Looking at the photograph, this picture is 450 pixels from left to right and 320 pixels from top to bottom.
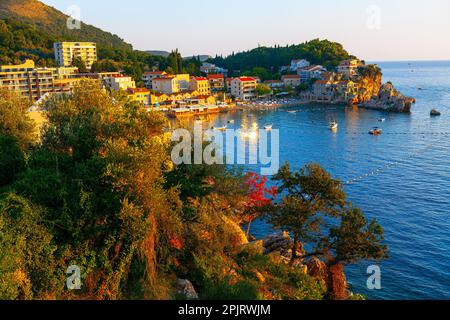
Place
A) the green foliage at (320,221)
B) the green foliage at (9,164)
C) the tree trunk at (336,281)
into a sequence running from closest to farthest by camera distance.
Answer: the green foliage at (9,164) < the green foliage at (320,221) < the tree trunk at (336,281)

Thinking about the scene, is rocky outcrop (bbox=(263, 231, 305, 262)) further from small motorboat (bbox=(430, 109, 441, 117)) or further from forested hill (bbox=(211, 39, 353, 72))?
forested hill (bbox=(211, 39, 353, 72))

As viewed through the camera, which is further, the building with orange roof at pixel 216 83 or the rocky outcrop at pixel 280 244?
the building with orange roof at pixel 216 83

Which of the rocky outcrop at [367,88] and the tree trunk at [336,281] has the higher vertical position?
the rocky outcrop at [367,88]

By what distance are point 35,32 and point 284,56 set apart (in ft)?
201

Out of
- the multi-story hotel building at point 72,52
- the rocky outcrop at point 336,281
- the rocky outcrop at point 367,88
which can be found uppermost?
the multi-story hotel building at point 72,52

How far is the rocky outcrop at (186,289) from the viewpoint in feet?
28.0

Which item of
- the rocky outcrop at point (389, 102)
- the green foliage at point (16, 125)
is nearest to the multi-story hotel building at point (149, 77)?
the rocky outcrop at point (389, 102)

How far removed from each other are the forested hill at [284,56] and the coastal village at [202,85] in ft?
33.0

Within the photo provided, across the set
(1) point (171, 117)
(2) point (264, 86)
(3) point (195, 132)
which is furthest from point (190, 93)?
(3) point (195, 132)

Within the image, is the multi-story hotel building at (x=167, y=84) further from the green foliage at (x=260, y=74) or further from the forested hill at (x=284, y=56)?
the forested hill at (x=284, y=56)

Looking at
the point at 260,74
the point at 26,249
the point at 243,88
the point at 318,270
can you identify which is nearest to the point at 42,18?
the point at 260,74

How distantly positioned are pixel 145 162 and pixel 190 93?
61.8 meters

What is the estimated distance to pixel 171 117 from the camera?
59156mm
